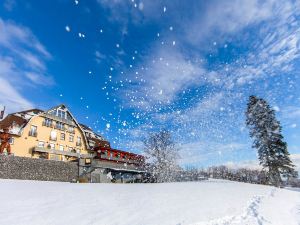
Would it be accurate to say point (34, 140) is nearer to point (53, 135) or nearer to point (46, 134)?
point (46, 134)

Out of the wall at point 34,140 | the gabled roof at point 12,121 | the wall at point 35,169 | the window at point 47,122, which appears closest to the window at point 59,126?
the wall at point 34,140

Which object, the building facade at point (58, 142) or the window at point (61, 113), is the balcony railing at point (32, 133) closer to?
the building facade at point (58, 142)

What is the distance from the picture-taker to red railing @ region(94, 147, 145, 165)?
140 ft

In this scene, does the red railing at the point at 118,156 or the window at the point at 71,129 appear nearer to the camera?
the window at the point at 71,129

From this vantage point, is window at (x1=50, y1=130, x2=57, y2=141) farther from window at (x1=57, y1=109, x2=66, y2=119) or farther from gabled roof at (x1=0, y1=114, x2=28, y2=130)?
gabled roof at (x1=0, y1=114, x2=28, y2=130)

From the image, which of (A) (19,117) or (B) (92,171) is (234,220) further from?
(A) (19,117)

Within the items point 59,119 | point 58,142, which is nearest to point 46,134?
point 58,142

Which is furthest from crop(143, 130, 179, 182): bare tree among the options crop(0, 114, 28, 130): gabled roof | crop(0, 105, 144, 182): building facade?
crop(0, 114, 28, 130): gabled roof

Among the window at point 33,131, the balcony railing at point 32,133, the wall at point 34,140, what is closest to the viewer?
the wall at point 34,140

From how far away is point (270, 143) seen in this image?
3341cm

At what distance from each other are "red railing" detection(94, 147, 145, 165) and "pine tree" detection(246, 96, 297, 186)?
21.8 meters

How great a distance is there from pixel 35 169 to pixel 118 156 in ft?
93.0

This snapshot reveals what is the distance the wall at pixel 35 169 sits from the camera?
16.8 meters

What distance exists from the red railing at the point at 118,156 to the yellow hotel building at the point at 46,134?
9.34ft
